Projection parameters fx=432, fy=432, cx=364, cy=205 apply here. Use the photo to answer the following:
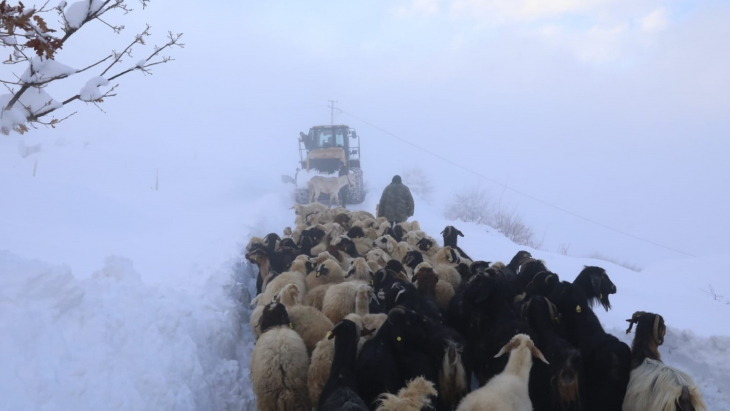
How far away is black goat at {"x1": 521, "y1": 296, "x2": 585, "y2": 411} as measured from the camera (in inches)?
151

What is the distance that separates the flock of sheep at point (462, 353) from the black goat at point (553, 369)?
0.03ft

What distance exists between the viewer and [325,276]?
21.2 feet

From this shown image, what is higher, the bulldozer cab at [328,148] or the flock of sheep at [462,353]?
the flock of sheep at [462,353]

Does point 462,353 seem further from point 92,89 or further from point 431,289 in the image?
point 92,89

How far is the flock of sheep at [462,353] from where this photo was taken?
3.54 m

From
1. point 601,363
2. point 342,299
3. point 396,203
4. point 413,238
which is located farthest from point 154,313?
point 396,203

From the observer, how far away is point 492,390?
3.39 meters

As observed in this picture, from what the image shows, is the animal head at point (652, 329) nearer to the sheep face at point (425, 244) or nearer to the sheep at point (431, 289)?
the sheep at point (431, 289)

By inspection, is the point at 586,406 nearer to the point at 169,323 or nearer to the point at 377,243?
the point at 169,323

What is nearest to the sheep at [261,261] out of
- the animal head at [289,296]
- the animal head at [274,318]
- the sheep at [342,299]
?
the animal head at [289,296]

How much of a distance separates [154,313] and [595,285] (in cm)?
512

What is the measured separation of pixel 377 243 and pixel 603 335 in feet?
16.0

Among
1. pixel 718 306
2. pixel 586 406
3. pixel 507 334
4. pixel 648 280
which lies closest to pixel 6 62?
pixel 507 334

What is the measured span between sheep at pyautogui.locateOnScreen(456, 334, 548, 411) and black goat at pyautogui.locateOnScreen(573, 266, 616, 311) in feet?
6.42
